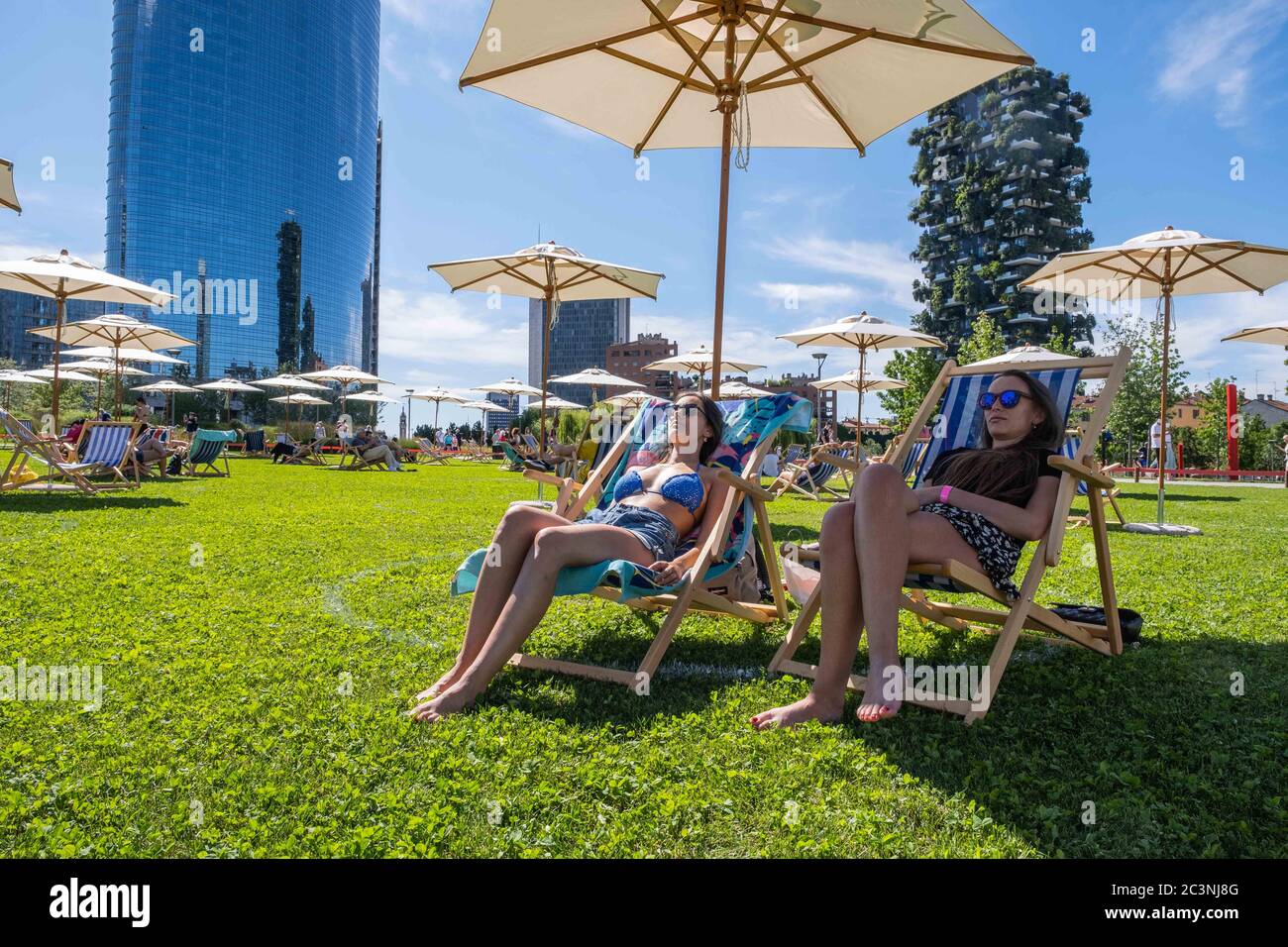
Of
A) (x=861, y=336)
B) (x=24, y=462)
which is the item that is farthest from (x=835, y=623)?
(x=861, y=336)

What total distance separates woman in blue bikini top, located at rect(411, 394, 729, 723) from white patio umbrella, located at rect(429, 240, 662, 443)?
6.19 metres

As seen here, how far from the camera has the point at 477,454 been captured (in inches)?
1329

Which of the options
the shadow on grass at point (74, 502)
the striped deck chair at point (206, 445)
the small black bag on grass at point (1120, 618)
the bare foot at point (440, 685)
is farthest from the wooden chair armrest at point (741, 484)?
the striped deck chair at point (206, 445)

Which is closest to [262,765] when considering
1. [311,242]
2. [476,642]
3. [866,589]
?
[476,642]

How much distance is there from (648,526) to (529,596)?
0.72 metres

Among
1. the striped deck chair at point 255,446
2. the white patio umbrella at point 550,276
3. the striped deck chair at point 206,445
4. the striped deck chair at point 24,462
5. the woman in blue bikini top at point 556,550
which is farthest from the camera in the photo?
the striped deck chair at point 255,446

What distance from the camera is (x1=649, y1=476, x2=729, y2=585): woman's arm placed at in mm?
3112

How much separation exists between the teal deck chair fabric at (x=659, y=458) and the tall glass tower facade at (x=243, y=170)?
79.7 metres

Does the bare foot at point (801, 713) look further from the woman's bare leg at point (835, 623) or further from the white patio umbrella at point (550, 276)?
the white patio umbrella at point (550, 276)

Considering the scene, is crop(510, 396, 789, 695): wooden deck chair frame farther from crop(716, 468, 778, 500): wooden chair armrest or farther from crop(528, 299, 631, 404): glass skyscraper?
crop(528, 299, 631, 404): glass skyscraper

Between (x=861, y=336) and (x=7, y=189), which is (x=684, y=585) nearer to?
(x=7, y=189)

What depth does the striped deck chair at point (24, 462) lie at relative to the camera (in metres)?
8.12
